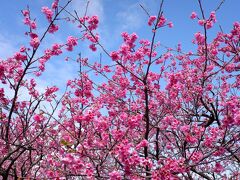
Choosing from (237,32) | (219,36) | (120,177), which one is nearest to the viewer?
(120,177)

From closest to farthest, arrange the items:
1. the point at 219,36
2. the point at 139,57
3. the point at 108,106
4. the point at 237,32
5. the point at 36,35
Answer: the point at 36,35 < the point at 139,57 < the point at 108,106 < the point at 237,32 < the point at 219,36

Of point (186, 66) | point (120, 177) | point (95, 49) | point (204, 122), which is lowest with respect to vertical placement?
point (120, 177)

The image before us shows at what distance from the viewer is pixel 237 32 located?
12914mm

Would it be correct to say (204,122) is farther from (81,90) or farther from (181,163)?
(181,163)

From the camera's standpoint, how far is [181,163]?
19.3 feet

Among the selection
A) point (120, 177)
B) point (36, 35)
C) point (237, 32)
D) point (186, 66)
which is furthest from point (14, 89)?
point (237, 32)

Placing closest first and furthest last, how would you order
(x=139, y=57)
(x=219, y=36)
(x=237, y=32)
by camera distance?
1. (x=139, y=57)
2. (x=237, y=32)
3. (x=219, y=36)

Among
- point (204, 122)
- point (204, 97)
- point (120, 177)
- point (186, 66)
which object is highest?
point (186, 66)

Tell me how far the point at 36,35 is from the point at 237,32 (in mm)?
8308

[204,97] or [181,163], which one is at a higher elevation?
[204,97]

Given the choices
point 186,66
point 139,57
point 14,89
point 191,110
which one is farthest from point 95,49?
point 186,66

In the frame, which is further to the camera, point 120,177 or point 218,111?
point 218,111

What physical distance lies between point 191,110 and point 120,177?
6697mm

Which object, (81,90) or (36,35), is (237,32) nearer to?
(81,90)
